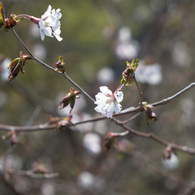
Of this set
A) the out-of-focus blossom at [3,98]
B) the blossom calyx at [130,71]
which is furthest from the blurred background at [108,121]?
the blossom calyx at [130,71]

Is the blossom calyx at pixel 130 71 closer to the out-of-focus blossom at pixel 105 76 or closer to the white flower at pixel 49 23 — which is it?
the white flower at pixel 49 23

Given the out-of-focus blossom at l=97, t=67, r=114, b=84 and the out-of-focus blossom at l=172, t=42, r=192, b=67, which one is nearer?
the out-of-focus blossom at l=97, t=67, r=114, b=84

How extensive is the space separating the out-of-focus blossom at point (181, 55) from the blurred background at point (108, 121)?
0.8 inches

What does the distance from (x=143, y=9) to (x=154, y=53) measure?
3.09 meters

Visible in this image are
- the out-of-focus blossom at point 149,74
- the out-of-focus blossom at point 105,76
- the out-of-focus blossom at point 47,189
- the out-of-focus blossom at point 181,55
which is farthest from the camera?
the out-of-focus blossom at point 181,55

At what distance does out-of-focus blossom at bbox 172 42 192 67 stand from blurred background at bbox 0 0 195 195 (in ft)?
0.07

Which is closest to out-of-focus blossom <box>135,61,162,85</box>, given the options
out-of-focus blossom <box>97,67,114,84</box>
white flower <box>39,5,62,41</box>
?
out-of-focus blossom <box>97,67,114,84</box>

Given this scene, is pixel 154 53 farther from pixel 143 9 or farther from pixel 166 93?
pixel 143 9

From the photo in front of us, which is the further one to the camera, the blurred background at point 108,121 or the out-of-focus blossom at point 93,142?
the blurred background at point 108,121

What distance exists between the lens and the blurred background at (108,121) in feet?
11.2

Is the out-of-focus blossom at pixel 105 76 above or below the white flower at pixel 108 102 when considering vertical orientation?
above

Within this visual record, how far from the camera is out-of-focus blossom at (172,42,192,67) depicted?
5.28 meters

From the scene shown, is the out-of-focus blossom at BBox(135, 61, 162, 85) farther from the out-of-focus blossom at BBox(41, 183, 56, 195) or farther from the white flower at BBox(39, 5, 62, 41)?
the white flower at BBox(39, 5, 62, 41)

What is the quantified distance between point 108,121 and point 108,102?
2.96m
